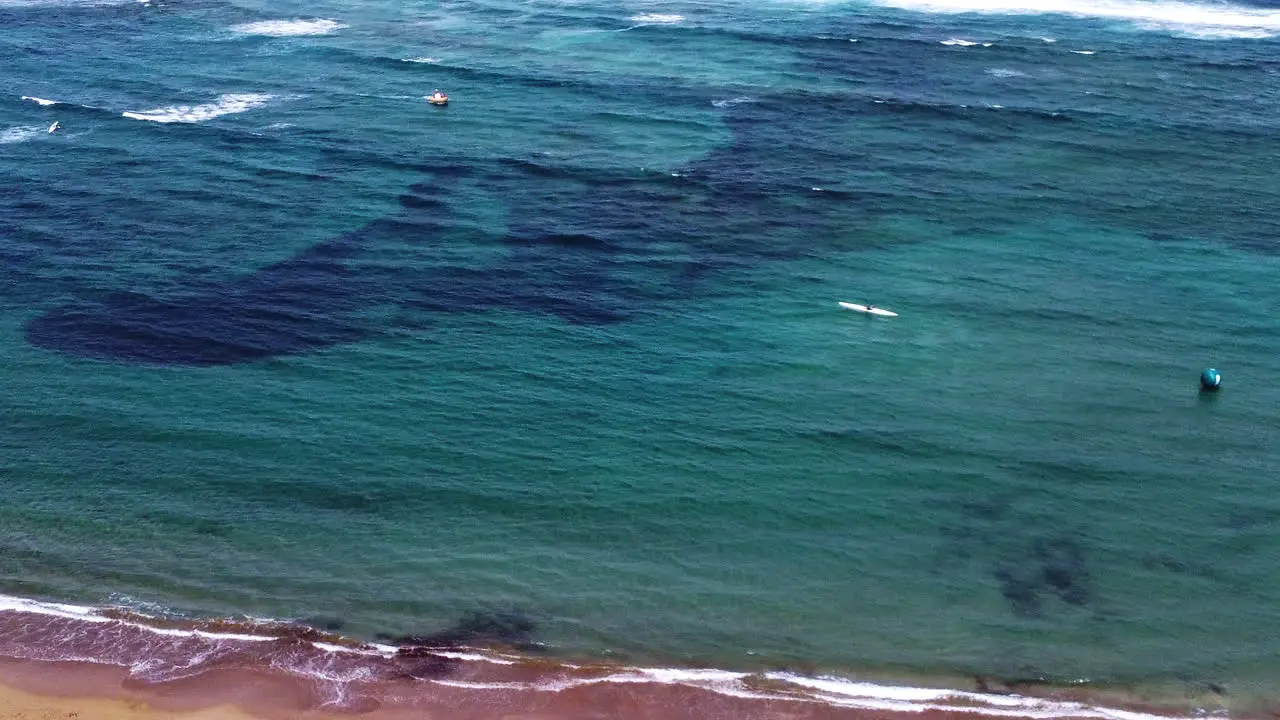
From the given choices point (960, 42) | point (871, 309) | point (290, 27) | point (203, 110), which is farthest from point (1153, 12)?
point (203, 110)

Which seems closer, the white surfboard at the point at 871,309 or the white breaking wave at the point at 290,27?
the white surfboard at the point at 871,309

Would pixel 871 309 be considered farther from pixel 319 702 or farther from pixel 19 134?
pixel 19 134

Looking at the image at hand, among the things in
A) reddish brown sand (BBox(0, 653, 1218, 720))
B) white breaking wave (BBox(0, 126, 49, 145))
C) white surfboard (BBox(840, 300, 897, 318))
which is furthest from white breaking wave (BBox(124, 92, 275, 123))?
reddish brown sand (BBox(0, 653, 1218, 720))

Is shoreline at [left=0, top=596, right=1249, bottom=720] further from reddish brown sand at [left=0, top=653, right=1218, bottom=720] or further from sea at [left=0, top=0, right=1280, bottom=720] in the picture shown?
sea at [left=0, top=0, right=1280, bottom=720]

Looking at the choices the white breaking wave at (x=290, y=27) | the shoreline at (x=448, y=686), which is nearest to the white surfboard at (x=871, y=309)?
the shoreline at (x=448, y=686)

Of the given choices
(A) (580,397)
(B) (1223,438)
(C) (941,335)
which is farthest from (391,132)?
(B) (1223,438)

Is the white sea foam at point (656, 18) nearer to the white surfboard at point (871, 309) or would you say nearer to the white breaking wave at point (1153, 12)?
the white breaking wave at point (1153, 12)
